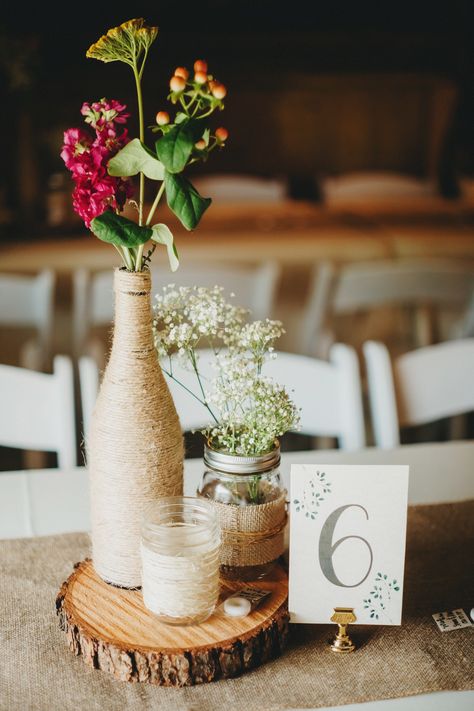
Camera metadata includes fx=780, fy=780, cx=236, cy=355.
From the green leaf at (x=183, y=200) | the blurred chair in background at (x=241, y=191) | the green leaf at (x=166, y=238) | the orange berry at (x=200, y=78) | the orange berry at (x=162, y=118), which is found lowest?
the green leaf at (x=166, y=238)

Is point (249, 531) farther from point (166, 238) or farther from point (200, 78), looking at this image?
point (200, 78)

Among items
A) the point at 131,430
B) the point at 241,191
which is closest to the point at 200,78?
the point at 131,430

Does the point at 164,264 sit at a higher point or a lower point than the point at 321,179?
lower

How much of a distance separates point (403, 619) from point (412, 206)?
3.77 meters

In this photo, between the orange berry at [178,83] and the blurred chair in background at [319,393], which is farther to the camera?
the blurred chair in background at [319,393]

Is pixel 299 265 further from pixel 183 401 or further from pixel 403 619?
pixel 403 619

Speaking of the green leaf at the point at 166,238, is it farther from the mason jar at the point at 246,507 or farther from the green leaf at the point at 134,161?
the mason jar at the point at 246,507

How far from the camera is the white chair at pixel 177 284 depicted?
8.66 feet

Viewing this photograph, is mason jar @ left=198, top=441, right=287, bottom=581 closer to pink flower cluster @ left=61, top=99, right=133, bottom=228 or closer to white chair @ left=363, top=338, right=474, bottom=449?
pink flower cluster @ left=61, top=99, right=133, bottom=228

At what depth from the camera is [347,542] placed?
958mm

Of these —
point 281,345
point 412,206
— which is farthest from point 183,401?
point 412,206

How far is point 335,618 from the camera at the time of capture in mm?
969

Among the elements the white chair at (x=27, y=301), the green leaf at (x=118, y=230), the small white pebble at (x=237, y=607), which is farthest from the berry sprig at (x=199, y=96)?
the white chair at (x=27, y=301)

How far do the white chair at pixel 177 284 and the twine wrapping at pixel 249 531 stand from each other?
65.9 inches
